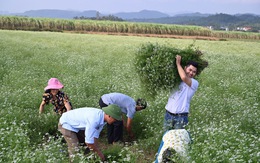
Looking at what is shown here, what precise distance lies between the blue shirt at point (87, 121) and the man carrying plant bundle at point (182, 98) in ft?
5.26

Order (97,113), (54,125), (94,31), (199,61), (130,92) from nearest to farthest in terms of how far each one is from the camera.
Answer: (97,113) < (199,61) < (54,125) < (130,92) < (94,31)

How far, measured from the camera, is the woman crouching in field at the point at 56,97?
22.5 feet

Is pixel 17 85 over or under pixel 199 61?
under

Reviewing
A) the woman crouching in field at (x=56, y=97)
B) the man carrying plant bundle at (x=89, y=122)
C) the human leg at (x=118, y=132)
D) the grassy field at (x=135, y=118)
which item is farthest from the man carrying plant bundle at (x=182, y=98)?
the woman crouching in field at (x=56, y=97)

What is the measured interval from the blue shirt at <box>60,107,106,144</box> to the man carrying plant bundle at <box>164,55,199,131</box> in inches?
63.1

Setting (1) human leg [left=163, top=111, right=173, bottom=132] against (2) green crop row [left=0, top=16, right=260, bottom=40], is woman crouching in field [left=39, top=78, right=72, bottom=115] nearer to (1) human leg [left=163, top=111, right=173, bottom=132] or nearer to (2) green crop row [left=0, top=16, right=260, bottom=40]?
(1) human leg [left=163, top=111, right=173, bottom=132]

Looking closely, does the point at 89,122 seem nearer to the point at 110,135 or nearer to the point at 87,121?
the point at 87,121

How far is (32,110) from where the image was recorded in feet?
25.4

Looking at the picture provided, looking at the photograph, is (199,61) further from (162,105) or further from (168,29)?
(168,29)

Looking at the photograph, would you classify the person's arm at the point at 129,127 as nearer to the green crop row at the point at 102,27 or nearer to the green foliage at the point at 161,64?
the green foliage at the point at 161,64

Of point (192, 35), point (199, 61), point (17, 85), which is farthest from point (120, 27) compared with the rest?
point (199, 61)

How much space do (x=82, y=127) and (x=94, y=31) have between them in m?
51.2

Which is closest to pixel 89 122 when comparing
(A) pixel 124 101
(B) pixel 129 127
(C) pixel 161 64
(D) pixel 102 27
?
(A) pixel 124 101

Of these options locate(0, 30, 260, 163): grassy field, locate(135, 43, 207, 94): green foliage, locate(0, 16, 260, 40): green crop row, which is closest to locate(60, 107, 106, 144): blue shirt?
locate(0, 30, 260, 163): grassy field
